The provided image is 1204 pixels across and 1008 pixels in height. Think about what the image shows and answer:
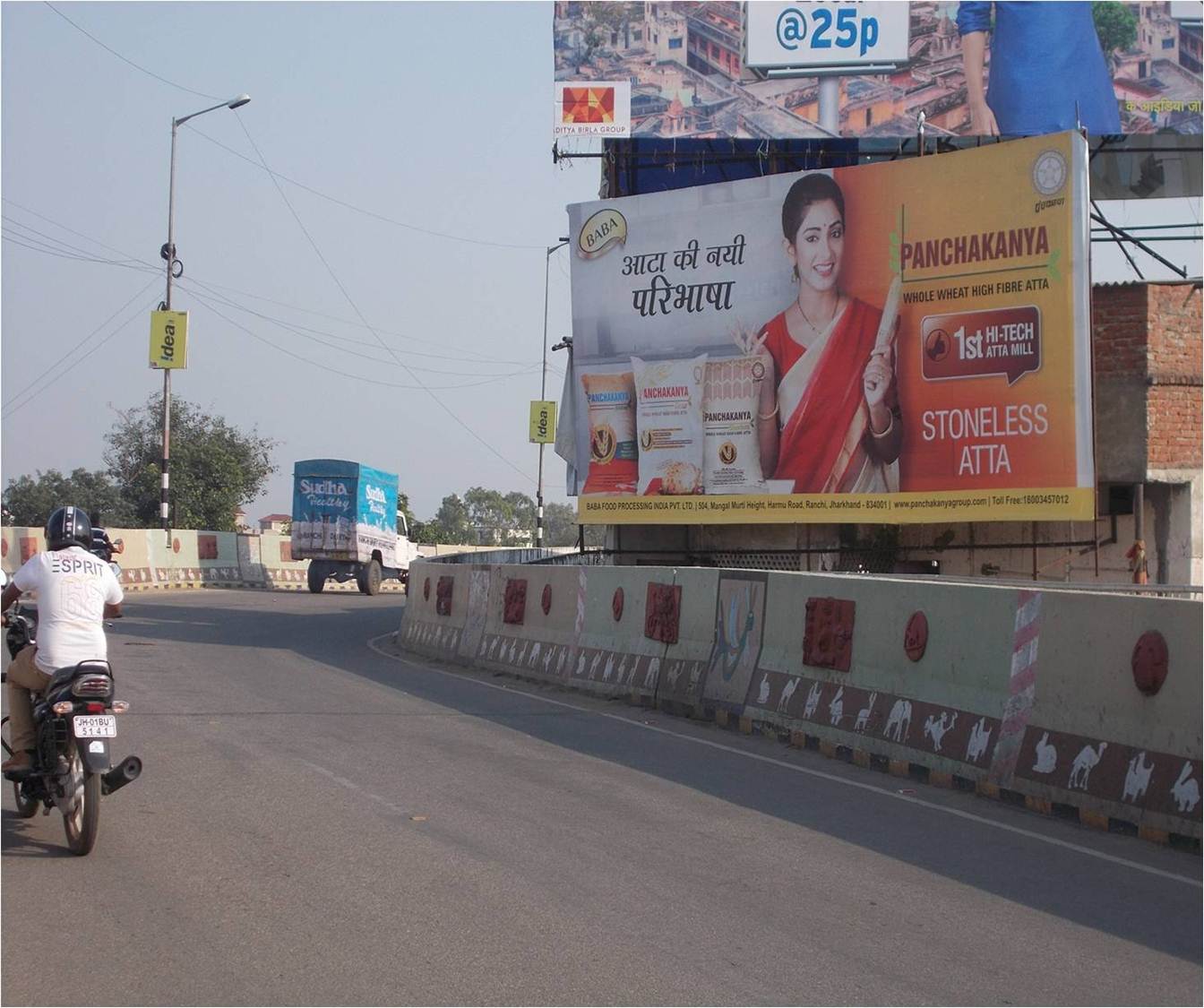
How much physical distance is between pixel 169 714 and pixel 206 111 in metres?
31.9

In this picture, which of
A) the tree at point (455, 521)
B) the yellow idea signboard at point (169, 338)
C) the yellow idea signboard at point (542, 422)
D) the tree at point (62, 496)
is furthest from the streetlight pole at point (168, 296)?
the tree at point (455, 521)

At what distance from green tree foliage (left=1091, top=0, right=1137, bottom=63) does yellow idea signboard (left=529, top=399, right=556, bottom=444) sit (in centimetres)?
2989

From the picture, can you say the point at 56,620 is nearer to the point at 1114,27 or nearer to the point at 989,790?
the point at 989,790

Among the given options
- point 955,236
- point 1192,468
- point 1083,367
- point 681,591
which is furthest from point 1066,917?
point 1192,468

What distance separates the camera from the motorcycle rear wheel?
23.0 ft

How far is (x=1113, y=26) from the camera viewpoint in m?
26.0

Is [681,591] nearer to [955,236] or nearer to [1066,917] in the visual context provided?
[1066,917]

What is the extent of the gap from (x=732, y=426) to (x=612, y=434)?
275 cm

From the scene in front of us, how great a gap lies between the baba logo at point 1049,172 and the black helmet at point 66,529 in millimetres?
17340

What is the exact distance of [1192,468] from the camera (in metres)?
23.3

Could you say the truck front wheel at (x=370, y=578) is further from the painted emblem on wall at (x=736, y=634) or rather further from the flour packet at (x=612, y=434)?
the painted emblem on wall at (x=736, y=634)

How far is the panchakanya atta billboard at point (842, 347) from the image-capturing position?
21.2 m

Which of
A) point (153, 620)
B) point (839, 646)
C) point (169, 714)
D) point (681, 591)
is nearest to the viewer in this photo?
point (839, 646)

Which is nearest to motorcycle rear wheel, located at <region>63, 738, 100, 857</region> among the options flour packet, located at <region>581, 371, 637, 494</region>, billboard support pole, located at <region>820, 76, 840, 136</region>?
flour packet, located at <region>581, 371, 637, 494</region>
